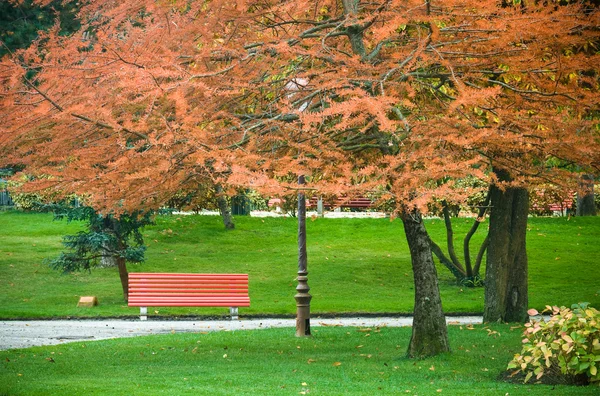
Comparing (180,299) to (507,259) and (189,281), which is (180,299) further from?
(507,259)

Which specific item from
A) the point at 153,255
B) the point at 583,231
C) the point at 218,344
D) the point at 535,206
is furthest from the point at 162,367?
the point at 535,206

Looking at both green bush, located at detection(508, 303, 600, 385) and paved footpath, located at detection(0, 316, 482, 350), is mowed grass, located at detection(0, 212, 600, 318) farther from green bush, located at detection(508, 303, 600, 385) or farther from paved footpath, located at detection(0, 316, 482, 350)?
green bush, located at detection(508, 303, 600, 385)

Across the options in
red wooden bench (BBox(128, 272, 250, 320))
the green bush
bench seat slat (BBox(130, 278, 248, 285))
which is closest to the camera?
the green bush

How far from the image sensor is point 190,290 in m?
21.2

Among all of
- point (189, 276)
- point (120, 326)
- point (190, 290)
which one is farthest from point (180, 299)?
point (120, 326)

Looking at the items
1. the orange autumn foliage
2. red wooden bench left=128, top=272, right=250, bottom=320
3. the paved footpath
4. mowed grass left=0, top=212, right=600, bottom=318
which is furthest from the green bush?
red wooden bench left=128, top=272, right=250, bottom=320

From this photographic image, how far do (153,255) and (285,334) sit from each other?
45.1ft

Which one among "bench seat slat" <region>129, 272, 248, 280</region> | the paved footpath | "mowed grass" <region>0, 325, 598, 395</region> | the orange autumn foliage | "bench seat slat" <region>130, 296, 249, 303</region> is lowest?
the paved footpath

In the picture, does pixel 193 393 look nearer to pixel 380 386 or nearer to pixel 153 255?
pixel 380 386

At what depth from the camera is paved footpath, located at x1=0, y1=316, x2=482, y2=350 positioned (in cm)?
1665

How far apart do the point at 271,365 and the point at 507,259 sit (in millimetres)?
6631

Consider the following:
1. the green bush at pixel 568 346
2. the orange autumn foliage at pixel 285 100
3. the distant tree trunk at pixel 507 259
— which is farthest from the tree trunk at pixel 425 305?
the distant tree trunk at pixel 507 259

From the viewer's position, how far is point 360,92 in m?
10.9

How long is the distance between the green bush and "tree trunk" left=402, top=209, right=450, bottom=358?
291 cm
